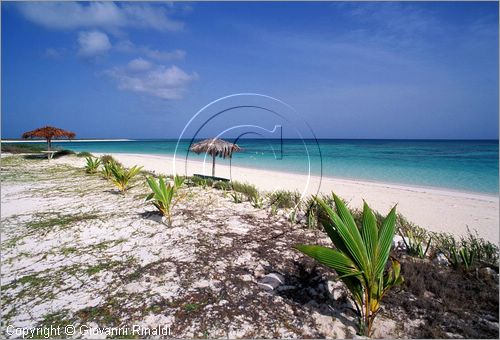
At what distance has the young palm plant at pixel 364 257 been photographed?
1.84 metres

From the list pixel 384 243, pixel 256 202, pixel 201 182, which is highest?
pixel 384 243

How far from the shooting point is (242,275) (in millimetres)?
2588

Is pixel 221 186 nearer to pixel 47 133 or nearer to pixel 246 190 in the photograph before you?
pixel 246 190

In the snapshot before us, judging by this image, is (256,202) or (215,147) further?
(215,147)

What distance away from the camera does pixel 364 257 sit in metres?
1.83

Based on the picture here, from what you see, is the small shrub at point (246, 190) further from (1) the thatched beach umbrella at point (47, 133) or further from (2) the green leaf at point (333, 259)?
(1) the thatched beach umbrella at point (47, 133)

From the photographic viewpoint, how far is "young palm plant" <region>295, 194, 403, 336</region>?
1.84 m

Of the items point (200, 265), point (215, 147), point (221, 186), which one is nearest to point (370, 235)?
point (200, 265)

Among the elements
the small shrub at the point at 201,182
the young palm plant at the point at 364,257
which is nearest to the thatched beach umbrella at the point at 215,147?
the small shrub at the point at 201,182

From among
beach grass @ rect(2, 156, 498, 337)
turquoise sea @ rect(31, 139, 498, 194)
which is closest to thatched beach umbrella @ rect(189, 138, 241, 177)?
turquoise sea @ rect(31, 139, 498, 194)

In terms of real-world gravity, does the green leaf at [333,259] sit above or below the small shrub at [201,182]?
above

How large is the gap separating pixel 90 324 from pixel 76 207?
362 centimetres

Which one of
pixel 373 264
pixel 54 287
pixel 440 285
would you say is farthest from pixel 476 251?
pixel 54 287

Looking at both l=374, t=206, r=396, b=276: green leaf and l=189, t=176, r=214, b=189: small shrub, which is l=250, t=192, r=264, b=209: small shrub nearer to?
l=189, t=176, r=214, b=189: small shrub
